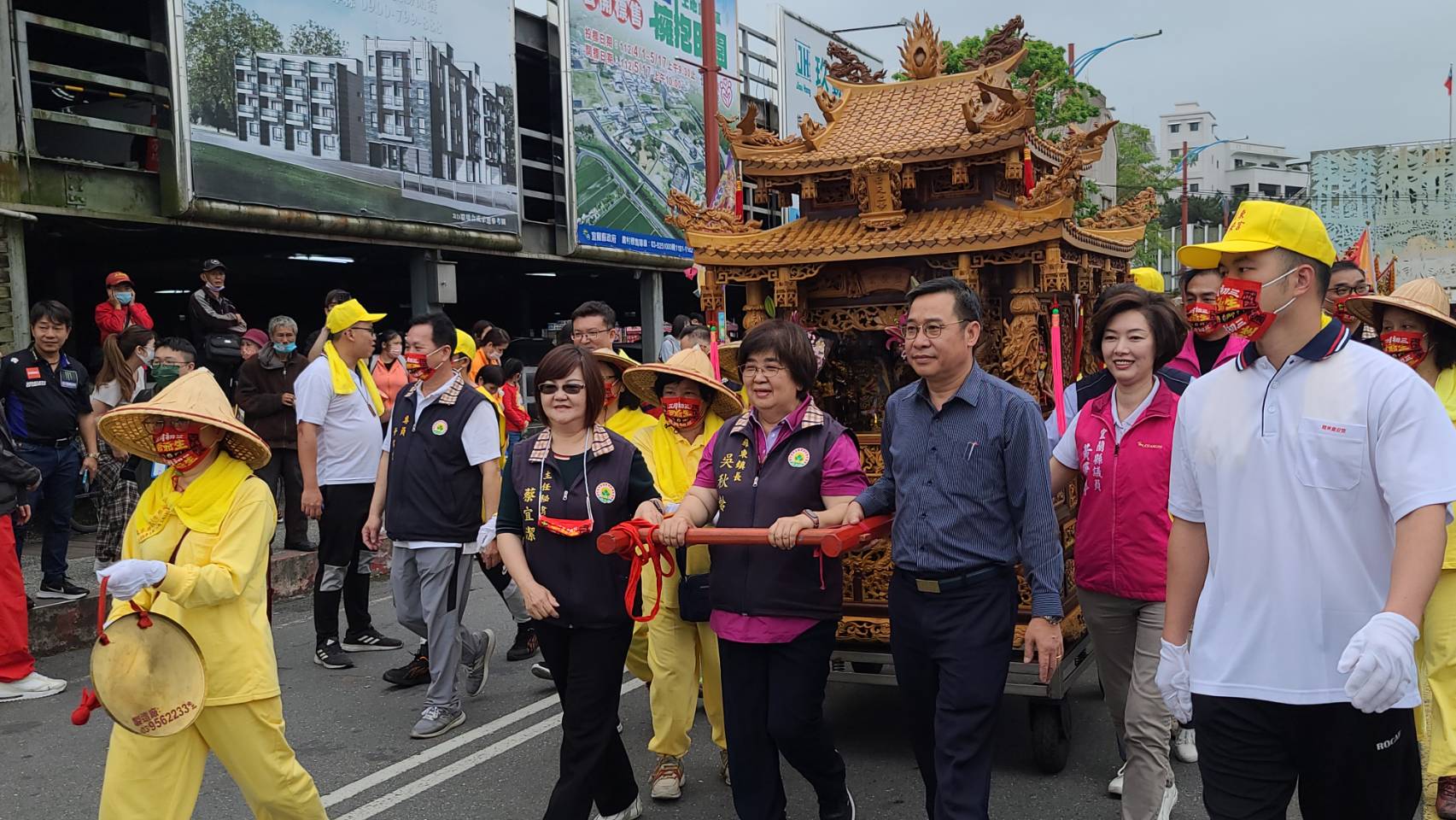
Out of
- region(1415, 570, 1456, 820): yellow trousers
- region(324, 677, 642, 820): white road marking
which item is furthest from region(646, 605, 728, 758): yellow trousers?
region(1415, 570, 1456, 820): yellow trousers

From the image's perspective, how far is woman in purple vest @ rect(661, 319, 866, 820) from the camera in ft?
12.7

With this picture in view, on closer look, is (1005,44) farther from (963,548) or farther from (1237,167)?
(1237,167)

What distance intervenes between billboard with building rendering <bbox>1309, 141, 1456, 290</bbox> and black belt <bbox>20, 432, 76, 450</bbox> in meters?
43.3

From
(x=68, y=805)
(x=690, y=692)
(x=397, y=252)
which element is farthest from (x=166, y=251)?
(x=690, y=692)

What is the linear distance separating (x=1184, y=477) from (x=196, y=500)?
3024mm

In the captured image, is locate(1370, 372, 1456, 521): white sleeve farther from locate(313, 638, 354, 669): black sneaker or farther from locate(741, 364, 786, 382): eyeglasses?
locate(313, 638, 354, 669): black sneaker

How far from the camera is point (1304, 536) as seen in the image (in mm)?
2574

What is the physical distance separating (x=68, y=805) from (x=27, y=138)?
8317 mm

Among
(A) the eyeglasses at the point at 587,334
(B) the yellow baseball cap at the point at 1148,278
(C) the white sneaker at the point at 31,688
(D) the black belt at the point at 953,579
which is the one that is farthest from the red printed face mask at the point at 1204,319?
(C) the white sneaker at the point at 31,688

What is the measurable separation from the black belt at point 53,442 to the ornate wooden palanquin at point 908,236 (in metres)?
4.69

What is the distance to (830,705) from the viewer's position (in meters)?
5.86

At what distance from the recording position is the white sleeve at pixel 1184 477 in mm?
2879

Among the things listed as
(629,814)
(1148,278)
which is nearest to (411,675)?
(629,814)

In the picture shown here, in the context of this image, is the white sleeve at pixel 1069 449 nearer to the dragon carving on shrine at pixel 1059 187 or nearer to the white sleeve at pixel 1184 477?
the dragon carving on shrine at pixel 1059 187
